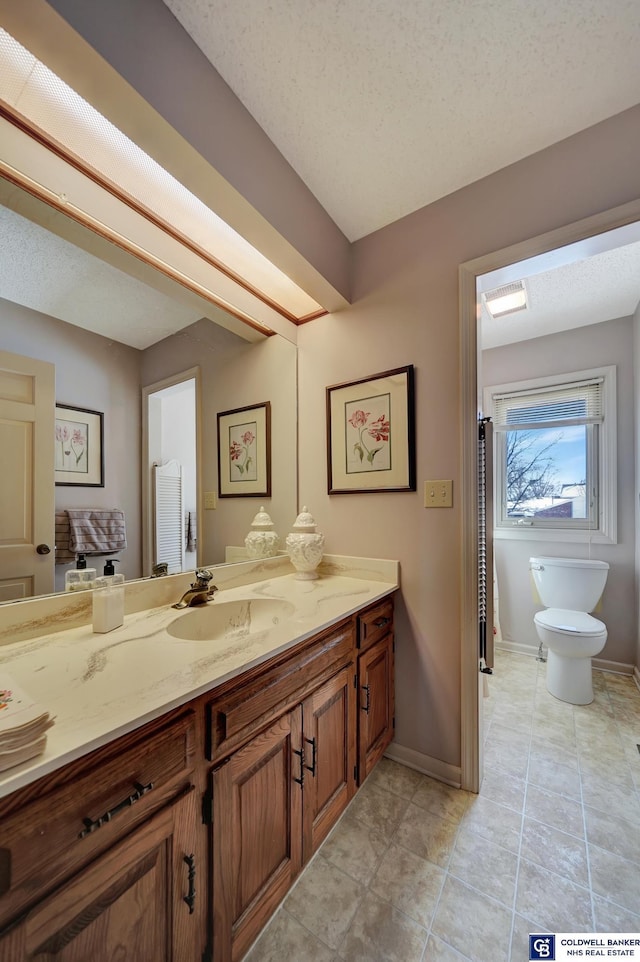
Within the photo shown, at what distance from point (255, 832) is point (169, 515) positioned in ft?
3.25

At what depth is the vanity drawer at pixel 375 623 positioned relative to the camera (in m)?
1.36

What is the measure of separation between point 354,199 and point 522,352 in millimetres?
1951

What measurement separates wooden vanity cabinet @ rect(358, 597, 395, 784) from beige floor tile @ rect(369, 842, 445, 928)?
0.25 meters

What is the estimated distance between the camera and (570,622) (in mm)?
2145

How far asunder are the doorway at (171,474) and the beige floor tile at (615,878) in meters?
1.68

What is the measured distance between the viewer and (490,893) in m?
1.06

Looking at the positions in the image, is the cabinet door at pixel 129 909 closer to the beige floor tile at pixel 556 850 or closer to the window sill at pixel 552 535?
the beige floor tile at pixel 556 850

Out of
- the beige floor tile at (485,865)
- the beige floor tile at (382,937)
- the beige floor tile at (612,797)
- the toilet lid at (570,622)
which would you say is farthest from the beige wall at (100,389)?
the toilet lid at (570,622)

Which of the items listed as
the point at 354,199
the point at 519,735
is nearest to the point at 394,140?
the point at 354,199

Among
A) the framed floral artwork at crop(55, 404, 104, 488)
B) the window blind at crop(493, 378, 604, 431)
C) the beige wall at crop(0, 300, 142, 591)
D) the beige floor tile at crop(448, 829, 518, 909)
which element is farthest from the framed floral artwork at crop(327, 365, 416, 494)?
the window blind at crop(493, 378, 604, 431)

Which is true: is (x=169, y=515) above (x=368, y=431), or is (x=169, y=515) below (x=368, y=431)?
below

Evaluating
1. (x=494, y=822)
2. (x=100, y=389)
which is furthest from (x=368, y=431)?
(x=494, y=822)

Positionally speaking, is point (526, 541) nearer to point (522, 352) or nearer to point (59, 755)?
point (522, 352)

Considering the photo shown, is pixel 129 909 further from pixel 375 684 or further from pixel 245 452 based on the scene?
pixel 245 452
